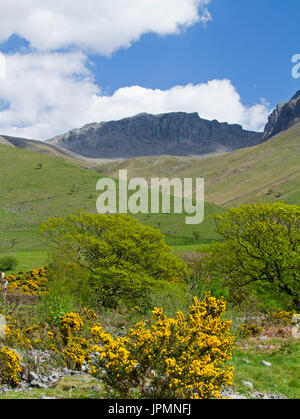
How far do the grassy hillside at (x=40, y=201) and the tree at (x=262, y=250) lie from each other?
63.6 metres

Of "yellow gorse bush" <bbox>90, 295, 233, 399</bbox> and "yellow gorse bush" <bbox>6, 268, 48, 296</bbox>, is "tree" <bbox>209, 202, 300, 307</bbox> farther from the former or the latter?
"yellow gorse bush" <bbox>6, 268, 48, 296</bbox>

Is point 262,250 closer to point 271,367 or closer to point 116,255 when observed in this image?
point 116,255

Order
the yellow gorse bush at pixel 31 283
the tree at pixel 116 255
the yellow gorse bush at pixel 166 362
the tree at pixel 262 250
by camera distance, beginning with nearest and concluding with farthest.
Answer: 1. the yellow gorse bush at pixel 166 362
2. the tree at pixel 262 250
3. the tree at pixel 116 255
4. the yellow gorse bush at pixel 31 283

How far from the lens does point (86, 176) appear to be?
137875 mm

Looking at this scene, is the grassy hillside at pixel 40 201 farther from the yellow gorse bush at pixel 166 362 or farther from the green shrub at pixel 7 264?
the yellow gorse bush at pixel 166 362

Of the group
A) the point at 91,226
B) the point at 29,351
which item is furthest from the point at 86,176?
the point at 29,351

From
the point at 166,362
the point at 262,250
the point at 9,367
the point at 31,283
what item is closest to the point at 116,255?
the point at 262,250

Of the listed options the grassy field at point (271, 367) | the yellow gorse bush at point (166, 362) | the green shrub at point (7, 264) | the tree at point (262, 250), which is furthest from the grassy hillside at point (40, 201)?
the yellow gorse bush at point (166, 362)

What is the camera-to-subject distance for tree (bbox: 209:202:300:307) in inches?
916

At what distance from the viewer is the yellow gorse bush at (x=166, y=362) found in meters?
6.55

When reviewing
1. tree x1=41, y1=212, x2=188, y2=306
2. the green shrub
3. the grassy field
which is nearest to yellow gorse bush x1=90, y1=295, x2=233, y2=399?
the grassy field

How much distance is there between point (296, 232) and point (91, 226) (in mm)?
15421
